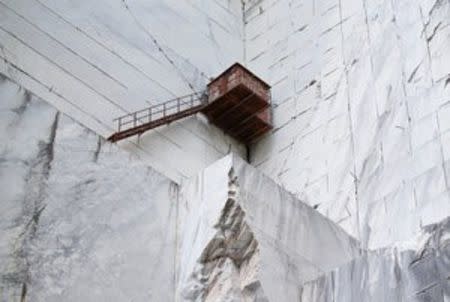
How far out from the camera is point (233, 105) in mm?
14977

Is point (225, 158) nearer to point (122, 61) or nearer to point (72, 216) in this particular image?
point (72, 216)

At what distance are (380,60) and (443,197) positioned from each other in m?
2.85

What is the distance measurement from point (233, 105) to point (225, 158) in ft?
14.3

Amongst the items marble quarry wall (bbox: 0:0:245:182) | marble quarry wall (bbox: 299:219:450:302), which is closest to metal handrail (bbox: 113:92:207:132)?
marble quarry wall (bbox: 0:0:245:182)

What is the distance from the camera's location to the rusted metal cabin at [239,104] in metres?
14.8

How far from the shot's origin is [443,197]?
11266 millimetres

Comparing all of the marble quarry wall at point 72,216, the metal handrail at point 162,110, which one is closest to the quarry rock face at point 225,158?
the marble quarry wall at point 72,216

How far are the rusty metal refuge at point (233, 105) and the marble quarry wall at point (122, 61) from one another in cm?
16

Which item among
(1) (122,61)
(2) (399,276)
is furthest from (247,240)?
(1) (122,61)

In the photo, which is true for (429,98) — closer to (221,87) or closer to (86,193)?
(221,87)

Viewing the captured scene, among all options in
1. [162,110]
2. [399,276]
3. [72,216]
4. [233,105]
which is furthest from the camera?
[233,105]

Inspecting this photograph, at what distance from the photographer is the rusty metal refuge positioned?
47.9ft

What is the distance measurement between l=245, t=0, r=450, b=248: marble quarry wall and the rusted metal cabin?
0.86 ft

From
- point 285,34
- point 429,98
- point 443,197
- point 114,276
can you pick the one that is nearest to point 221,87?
point 285,34
